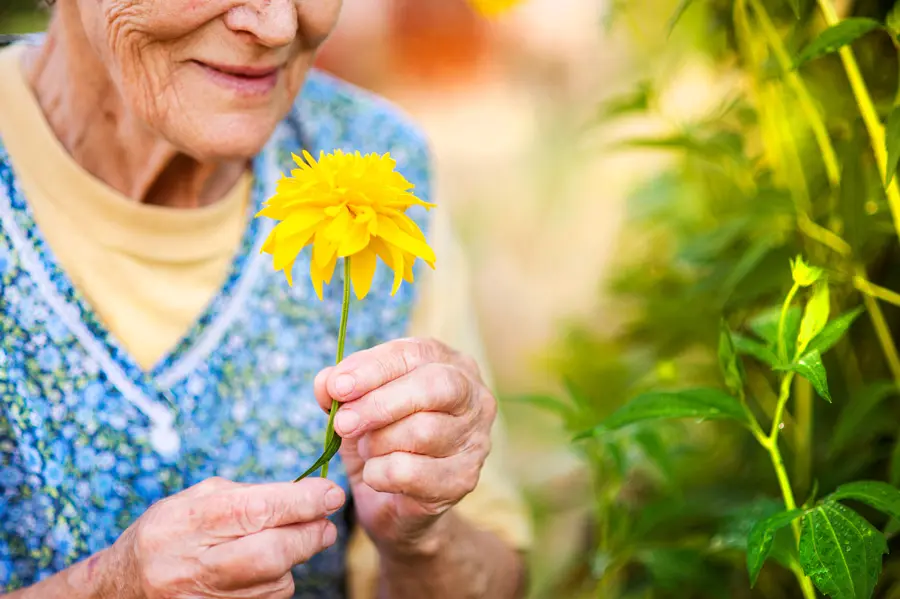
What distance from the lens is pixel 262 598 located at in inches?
30.3

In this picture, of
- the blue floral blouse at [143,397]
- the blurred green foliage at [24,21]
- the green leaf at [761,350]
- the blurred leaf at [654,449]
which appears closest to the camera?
the green leaf at [761,350]

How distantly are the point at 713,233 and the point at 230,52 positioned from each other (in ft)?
1.99

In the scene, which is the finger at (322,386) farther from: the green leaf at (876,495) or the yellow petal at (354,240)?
the green leaf at (876,495)

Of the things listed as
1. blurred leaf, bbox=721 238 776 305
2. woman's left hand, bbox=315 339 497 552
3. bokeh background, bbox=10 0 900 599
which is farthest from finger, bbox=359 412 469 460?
blurred leaf, bbox=721 238 776 305

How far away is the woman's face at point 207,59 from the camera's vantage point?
0.91m

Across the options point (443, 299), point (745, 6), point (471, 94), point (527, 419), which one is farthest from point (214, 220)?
point (471, 94)

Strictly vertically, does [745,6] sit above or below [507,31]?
below

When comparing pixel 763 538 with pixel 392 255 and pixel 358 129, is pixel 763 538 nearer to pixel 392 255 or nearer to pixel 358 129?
pixel 392 255

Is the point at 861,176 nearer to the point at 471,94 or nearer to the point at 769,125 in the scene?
the point at 769,125

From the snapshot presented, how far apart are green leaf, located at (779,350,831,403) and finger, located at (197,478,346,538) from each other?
0.37 metres

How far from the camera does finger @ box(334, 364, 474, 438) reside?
748 millimetres

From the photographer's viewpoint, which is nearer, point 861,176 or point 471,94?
point 861,176

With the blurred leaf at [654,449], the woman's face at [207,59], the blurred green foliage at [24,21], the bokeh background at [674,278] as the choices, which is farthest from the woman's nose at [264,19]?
the blurred green foliage at [24,21]

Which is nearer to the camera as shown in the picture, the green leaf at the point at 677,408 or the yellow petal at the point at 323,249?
the yellow petal at the point at 323,249
